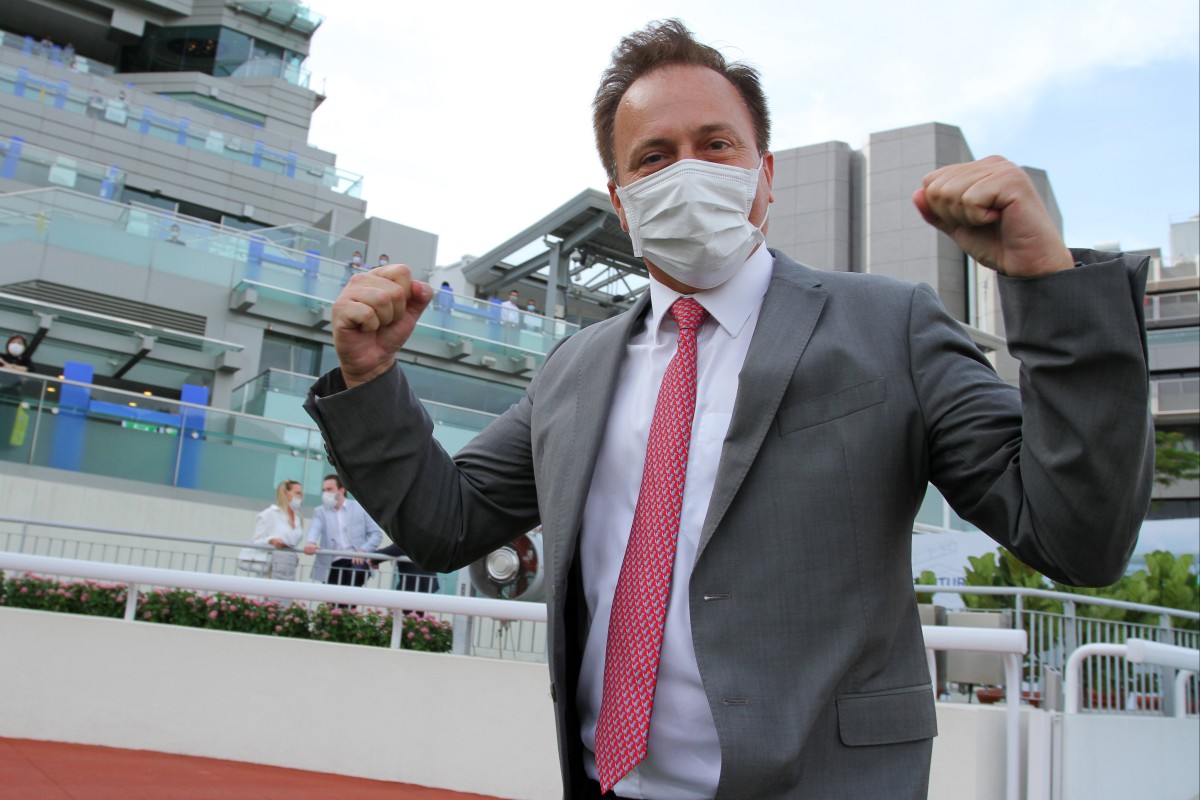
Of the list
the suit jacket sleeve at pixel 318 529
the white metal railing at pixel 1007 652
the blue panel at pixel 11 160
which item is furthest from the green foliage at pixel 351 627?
the blue panel at pixel 11 160

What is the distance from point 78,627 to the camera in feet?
19.5

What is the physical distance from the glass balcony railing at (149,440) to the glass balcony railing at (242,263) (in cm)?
541

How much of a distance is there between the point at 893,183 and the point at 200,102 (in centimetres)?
2919

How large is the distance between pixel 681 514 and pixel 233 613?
239 inches

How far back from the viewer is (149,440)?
41.0ft

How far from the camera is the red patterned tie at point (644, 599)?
1.31 metres

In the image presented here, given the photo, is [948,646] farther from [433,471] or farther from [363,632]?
[363,632]

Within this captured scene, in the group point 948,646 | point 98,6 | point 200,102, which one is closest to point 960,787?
point 948,646

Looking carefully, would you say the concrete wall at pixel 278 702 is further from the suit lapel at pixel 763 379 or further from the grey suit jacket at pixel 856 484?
the suit lapel at pixel 763 379

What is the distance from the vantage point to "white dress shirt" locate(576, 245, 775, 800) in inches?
51.3

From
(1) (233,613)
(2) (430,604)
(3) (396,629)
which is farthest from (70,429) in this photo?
(2) (430,604)

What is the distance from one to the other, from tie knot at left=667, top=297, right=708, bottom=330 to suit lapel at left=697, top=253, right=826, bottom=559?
115 millimetres

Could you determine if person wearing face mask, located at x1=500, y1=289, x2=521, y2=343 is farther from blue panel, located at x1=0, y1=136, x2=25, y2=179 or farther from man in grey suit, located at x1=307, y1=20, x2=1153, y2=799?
man in grey suit, located at x1=307, y1=20, x2=1153, y2=799

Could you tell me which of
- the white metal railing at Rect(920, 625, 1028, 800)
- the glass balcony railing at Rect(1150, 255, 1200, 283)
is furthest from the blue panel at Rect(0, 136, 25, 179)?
the glass balcony railing at Rect(1150, 255, 1200, 283)
